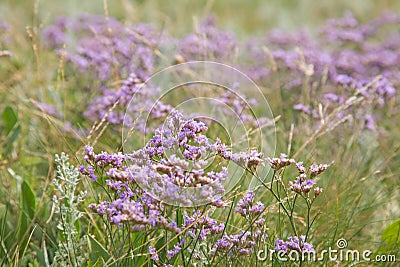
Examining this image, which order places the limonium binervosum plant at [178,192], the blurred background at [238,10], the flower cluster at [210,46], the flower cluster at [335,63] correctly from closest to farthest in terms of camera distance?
the limonium binervosum plant at [178,192] < the flower cluster at [335,63] < the flower cluster at [210,46] < the blurred background at [238,10]

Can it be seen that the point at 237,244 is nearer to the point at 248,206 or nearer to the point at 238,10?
the point at 248,206

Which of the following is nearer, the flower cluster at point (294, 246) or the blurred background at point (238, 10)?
the flower cluster at point (294, 246)

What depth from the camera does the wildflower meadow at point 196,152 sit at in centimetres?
182

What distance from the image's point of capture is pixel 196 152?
1.77 metres

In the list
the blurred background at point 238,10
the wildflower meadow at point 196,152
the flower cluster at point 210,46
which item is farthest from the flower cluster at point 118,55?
the blurred background at point 238,10

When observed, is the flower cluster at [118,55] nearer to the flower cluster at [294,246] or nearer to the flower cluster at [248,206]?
the flower cluster at [248,206]

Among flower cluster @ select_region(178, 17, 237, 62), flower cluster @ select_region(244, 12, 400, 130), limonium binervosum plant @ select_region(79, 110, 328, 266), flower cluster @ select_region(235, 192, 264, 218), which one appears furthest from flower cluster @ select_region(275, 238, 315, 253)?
flower cluster @ select_region(178, 17, 237, 62)

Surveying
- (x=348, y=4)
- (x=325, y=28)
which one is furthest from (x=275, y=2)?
(x=325, y=28)

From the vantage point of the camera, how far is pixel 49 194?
2.68m

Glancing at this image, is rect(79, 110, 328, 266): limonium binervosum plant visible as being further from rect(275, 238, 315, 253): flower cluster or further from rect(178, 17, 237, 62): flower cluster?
rect(178, 17, 237, 62): flower cluster

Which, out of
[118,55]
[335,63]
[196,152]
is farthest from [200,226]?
[335,63]

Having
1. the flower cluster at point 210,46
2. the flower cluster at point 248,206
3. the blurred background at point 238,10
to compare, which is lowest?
the flower cluster at point 248,206

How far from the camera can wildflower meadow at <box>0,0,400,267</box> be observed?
5.97 feet

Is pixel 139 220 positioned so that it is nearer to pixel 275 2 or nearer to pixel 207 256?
pixel 207 256
